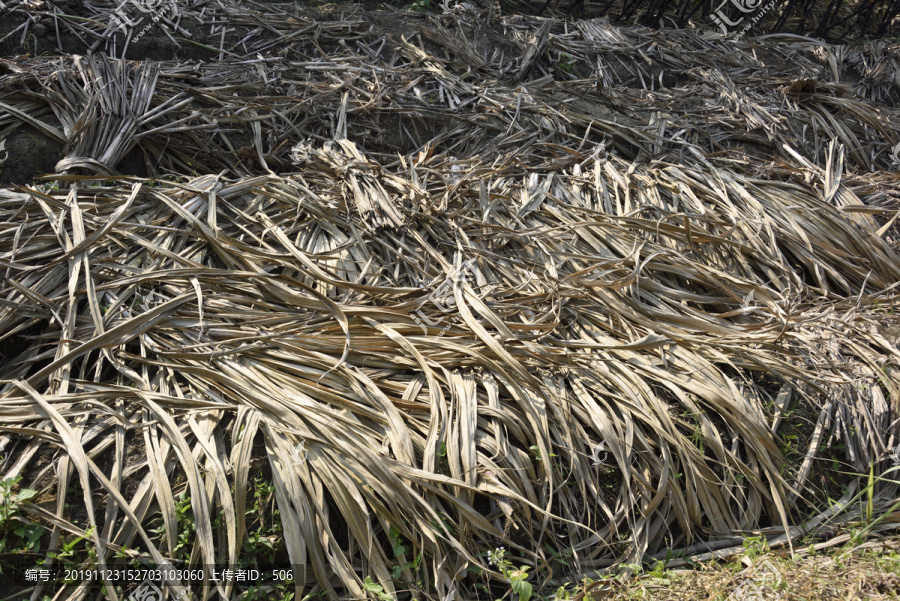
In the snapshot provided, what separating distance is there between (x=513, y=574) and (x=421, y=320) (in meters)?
0.87

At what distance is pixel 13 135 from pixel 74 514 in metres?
1.68

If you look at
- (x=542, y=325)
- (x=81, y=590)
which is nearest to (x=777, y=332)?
(x=542, y=325)

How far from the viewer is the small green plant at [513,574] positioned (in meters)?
1.61

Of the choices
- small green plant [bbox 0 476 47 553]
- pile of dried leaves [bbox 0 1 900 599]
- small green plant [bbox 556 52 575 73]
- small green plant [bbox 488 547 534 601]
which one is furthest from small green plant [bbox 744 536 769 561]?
small green plant [bbox 556 52 575 73]

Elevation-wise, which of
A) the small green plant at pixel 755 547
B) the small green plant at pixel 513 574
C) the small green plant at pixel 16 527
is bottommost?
the small green plant at pixel 16 527

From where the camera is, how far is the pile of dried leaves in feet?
5.70

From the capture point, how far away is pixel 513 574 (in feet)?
5.32

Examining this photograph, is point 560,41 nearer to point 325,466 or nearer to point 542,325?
point 542,325

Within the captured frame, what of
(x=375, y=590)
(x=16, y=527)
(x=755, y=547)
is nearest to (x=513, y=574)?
(x=375, y=590)

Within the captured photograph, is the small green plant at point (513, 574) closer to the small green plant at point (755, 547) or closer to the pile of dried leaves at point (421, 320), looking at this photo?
the pile of dried leaves at point (421, 320)

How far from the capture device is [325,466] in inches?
68.7

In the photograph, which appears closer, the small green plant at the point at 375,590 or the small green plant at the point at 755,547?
the small green plant at the point at 375,590

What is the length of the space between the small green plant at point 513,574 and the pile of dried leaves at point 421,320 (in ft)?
0.26

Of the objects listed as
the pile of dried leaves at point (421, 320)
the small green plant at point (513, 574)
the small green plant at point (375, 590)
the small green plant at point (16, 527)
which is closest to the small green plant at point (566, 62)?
the pile of dried leaves at point (421, 320)
